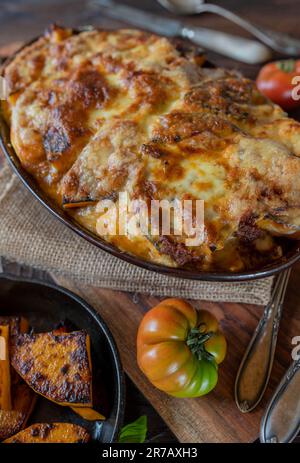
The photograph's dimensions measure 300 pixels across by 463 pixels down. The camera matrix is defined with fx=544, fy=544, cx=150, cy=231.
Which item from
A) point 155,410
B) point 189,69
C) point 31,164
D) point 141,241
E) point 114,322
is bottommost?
point 155,410

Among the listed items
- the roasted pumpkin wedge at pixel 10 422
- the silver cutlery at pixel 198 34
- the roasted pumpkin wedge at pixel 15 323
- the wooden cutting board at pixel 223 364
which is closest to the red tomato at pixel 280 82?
the silver cutlery at pixel 198 34

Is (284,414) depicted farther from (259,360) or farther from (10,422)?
(10,422)

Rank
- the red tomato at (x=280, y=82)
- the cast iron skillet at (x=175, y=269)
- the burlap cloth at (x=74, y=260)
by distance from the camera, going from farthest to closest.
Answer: the red tomato at (x=280, y=82), the burlap cloth at (x=74, y=260), the cast iron skillet at (x=175, y=269)

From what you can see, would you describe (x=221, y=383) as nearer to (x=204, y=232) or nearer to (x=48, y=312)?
(x=204, y=232)

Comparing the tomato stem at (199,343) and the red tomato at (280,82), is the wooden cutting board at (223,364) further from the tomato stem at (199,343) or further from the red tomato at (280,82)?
the red tomato at (280,82)

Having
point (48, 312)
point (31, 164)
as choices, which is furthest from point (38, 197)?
point (48, 312)

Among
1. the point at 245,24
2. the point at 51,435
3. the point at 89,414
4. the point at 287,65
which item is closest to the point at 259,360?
the point at 89,414

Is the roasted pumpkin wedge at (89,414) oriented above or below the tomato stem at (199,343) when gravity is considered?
below
